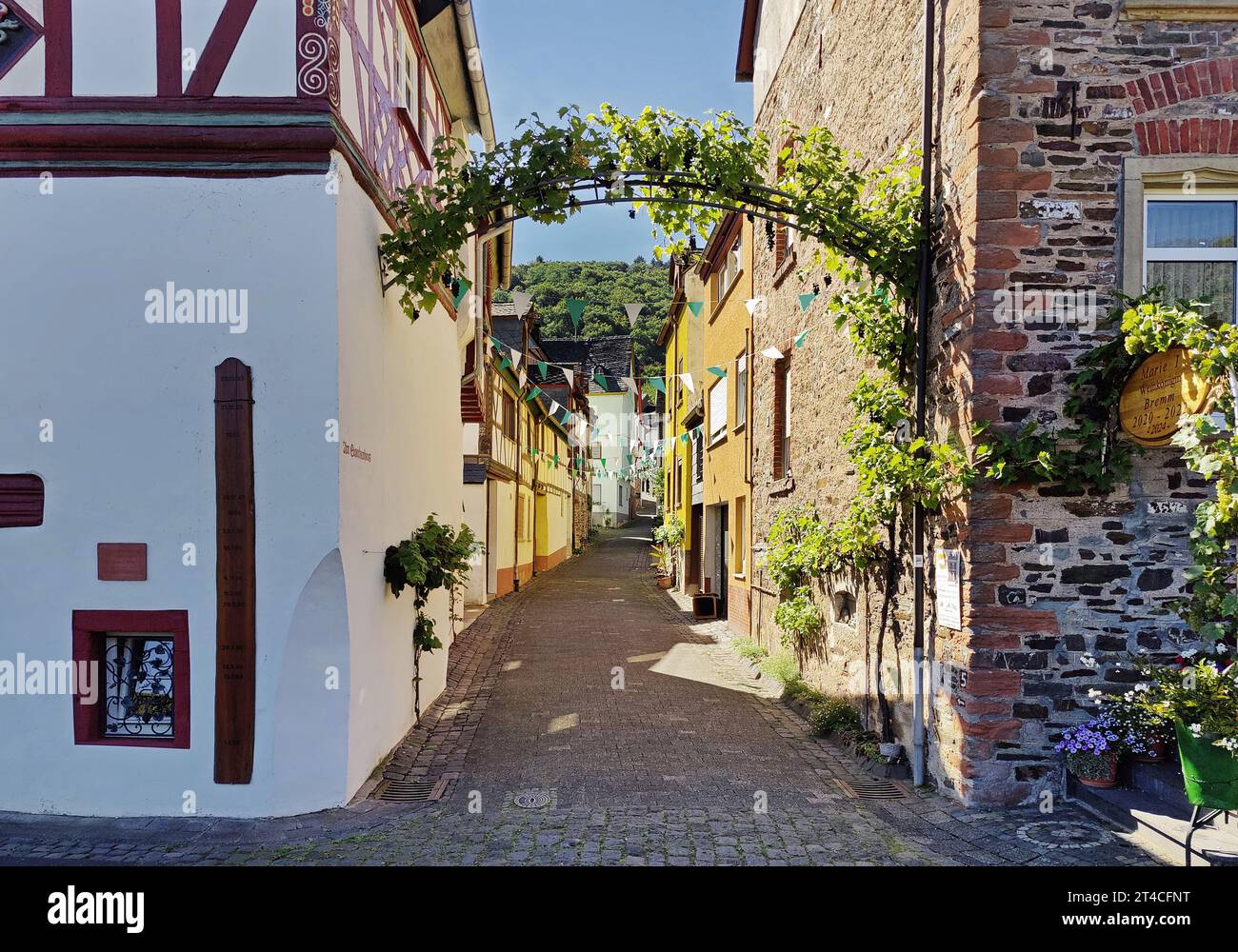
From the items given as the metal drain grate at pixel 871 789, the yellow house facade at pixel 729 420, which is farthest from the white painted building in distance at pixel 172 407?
the yellow house facade at pixel 729 420

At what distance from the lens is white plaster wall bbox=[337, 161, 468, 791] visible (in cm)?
603

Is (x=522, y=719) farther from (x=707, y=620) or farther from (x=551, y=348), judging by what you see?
(x=551, y=348)

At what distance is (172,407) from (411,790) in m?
3.21

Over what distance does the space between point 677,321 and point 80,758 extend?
69.2ft

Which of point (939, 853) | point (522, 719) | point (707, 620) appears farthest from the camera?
point (707, 620)

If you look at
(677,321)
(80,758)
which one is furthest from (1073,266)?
(677,321)

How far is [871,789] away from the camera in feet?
22.1

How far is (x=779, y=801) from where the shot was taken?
21.0 feet

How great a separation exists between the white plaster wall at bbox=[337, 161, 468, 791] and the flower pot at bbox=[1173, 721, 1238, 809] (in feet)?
16.6

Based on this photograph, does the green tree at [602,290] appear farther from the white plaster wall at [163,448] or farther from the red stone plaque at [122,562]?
the red stone plaque at [122,562]

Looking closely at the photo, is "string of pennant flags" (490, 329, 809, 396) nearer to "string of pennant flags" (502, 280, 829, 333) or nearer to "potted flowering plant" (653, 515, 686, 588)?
"string of pennant flags" (502, 280, 829, 333)

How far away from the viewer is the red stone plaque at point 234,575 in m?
5.67

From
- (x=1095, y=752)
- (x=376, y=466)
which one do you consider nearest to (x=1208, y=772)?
(x=1095, y=752)

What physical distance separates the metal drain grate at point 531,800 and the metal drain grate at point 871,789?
2.27 metres
